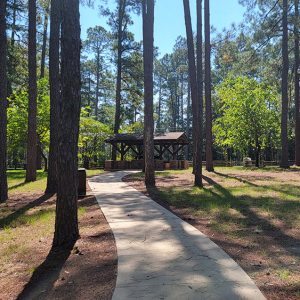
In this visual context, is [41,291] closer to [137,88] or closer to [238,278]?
[238,278]

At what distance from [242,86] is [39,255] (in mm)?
31448

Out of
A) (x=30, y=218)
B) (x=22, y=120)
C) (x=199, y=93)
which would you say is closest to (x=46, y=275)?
(x=30, y=218)

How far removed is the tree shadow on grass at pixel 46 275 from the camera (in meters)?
4.50

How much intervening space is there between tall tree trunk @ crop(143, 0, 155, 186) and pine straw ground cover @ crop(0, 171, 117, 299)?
6063 mm

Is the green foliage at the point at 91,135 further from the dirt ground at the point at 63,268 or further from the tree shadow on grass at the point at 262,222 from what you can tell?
the dirt ground at the point at 63,268

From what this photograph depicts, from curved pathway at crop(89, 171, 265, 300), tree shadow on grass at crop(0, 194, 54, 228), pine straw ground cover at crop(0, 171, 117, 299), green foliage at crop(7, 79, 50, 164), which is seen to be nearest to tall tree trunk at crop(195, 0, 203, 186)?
tree shadow on grass at crop(0, 194, 54, 228)

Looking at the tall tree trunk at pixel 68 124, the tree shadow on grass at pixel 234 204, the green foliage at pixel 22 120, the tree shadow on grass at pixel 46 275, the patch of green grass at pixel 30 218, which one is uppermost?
the green foliage at pixel 22 120

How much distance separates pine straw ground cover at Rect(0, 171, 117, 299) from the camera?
176 inches

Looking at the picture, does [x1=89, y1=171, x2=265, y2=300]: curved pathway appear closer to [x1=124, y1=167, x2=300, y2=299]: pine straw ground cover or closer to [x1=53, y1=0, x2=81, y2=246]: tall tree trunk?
[x1=124, y1=167, x2=300, y2=299]: pine straw ground cover

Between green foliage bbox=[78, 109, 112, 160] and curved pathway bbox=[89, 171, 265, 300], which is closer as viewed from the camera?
curved pathway bbox=[89, 171, 265, 300]

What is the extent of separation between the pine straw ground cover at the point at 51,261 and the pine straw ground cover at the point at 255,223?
177 cm

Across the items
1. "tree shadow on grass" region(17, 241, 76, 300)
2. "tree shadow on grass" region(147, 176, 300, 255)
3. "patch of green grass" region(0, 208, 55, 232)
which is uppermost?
"tree shadow on grass" region(147, 176, 300, 255)

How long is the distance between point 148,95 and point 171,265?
11.4m

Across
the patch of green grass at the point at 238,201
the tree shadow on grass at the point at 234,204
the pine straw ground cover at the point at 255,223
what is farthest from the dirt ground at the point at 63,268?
the tree shadow on grass at the point at 234,204
